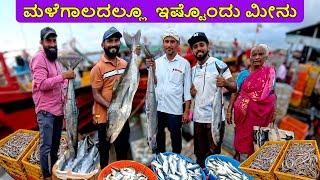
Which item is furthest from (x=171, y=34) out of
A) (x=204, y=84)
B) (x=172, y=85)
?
(x=204, y=84)

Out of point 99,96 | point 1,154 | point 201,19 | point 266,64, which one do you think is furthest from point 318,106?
point 1,154

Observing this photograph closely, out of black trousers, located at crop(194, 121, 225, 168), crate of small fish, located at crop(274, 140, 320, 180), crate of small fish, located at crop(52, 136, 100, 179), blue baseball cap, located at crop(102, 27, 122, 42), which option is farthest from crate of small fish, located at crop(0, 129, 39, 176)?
crate of small fish, located at crop(274, 140, 320, 180)

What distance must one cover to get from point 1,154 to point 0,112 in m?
3.95

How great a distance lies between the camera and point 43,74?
12.7 feet

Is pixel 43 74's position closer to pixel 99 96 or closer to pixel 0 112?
pixel 99 96

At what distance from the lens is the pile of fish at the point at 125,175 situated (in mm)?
3449

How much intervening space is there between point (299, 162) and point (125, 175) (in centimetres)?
186

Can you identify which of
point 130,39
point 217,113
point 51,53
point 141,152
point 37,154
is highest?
point 130,39

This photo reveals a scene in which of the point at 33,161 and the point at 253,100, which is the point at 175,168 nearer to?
the point at 253,100

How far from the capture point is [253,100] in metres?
4.45

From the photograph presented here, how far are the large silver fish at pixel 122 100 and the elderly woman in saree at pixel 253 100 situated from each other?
151 centimetres

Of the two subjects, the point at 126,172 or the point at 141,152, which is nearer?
the point at 126,172

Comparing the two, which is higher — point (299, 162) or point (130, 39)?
point (130, 39)

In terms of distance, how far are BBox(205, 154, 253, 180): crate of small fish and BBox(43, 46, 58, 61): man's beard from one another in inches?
84.0
